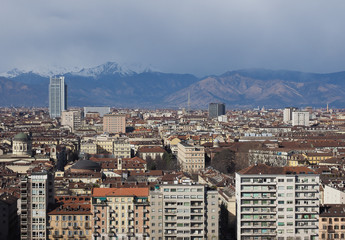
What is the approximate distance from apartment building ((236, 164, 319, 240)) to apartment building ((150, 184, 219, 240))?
1993 millimetres

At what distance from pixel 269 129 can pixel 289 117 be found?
4786cm

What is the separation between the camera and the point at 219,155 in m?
79.2

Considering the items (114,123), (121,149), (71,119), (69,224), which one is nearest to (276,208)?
(69,224)

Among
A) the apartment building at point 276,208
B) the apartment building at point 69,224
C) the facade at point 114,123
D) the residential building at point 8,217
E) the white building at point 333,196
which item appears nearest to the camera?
the apartment building at point 69,224

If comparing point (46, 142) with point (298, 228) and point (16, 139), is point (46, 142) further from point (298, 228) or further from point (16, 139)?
point (298, 228)

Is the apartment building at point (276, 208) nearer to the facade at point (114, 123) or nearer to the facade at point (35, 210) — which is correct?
the facade at point (35, 210)

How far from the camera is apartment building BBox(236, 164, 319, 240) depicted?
4081 cm

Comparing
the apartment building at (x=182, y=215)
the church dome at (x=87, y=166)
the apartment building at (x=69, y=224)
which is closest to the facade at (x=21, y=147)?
the church dome at (x=87, y=166)

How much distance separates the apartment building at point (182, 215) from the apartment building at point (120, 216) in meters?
0.72

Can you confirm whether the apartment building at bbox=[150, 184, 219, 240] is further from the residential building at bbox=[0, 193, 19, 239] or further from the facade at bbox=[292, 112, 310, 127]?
the facade at bbox=[292, 112, 310, 127]

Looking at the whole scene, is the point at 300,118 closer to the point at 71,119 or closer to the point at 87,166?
the point at 71,119

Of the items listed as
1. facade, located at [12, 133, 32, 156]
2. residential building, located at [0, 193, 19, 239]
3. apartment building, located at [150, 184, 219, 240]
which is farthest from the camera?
facade, located at [12, 133, 32, 156]

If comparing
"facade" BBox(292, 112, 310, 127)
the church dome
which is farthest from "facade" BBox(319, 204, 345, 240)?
"facade" BBox(292, 112, 310, 127)

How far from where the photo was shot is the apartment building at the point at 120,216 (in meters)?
40.7
